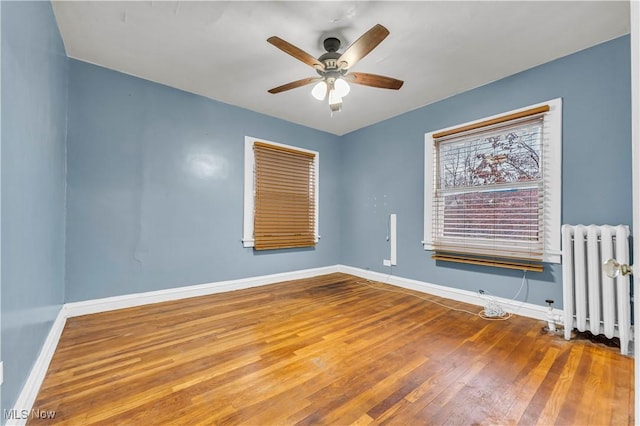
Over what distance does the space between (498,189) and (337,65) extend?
2103 mm

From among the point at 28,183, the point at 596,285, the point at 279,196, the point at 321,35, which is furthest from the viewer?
the point at 279,196

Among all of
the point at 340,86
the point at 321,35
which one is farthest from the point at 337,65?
the point at 321,35

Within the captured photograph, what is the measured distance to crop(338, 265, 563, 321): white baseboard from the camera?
2.57 m

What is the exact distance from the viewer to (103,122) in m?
2.72

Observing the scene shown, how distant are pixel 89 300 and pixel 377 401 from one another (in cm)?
283

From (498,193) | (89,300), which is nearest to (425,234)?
(498,193)

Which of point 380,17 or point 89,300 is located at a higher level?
point 380,17

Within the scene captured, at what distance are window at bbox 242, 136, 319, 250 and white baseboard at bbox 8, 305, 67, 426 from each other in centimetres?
198

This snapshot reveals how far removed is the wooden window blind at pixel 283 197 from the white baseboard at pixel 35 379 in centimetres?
208

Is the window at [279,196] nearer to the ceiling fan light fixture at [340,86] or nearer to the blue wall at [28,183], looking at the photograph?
the ceiling fan light fixture at [340,86]

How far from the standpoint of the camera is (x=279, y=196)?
397 cm

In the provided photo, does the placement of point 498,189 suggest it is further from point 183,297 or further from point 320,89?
point 183,297

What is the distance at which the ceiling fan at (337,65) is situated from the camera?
6.10 feet

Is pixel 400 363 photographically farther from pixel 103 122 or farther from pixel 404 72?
pixel 103 122
